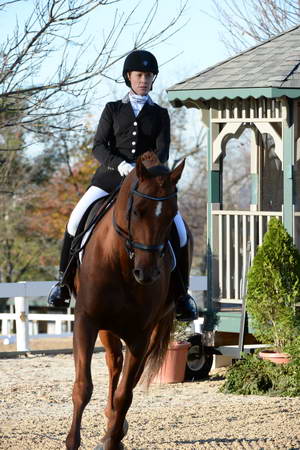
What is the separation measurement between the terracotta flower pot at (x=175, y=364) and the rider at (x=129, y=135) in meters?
4.12

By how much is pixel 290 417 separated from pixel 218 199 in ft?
13.5

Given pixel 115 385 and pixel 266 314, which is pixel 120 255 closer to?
pixel 115 385

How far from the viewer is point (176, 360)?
12.0m

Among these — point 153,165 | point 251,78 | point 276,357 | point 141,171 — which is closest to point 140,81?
point 153,165

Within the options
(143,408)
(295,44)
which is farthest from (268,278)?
(295,44)

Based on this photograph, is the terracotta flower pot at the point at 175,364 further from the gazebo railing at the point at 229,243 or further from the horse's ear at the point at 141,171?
the horse's ear at the point at 141,171

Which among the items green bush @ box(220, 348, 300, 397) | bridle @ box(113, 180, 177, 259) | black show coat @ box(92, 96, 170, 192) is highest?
black show coat @ box(92, 96, 170, 192)

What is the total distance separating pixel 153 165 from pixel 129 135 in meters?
1.22

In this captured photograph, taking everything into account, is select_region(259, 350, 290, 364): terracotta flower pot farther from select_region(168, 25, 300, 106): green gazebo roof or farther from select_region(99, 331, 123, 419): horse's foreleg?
select_region(99, 331, 123, 419): horse's foreleg

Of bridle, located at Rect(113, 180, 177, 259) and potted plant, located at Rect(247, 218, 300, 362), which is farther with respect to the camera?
potted plant, located at Rect(247, 218, 300, 362)

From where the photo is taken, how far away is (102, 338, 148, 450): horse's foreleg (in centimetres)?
704

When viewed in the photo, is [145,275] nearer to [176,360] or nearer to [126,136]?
[126,136]

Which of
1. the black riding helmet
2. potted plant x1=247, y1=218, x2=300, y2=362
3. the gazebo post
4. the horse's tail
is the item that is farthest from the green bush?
the black riding helmet

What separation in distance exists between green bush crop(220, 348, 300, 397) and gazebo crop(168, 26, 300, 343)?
1108 mm
